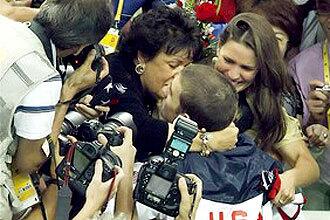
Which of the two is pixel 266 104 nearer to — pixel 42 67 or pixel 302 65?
pixel 302 65

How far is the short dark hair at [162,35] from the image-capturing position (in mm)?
2988

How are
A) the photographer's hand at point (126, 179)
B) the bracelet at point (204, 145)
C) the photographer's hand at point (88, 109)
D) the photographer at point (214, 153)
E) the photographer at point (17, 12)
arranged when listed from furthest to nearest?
the photographer at point (17, 12)
the photographer's hand at point (88, 109)
the bracelet at point (204, 145)
the photographer at point (214, 153)
the photographer's hand at point (126, 179)

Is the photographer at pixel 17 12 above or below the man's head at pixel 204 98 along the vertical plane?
below

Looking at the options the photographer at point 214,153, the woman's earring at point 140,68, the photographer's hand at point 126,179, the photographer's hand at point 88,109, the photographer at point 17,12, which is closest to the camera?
the photographer's hand at point 126,179

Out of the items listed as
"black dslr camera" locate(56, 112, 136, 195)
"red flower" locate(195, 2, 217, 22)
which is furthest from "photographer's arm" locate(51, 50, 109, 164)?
"red flower" locate(195, 2, 217, 22)

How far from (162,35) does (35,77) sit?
0.84 metres

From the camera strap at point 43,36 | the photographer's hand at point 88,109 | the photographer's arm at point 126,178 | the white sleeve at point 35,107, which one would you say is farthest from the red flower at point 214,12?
the white sleeve at point 35,107

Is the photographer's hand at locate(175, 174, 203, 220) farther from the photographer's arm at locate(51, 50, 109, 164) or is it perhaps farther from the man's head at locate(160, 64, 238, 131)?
the photographer's arm at locate(51, 50, 109, 164)

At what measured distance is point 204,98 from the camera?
2551 millimetres

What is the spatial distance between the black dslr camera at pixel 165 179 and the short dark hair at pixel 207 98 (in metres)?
0.33

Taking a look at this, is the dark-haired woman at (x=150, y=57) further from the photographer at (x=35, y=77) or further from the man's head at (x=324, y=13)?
the man's head at (x=324, y=13)

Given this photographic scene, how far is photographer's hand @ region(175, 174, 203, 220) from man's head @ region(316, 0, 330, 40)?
5.14 ft

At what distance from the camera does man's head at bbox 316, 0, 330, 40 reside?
355cm

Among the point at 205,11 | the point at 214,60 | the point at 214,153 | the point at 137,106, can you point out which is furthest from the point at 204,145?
the point at 205,11
